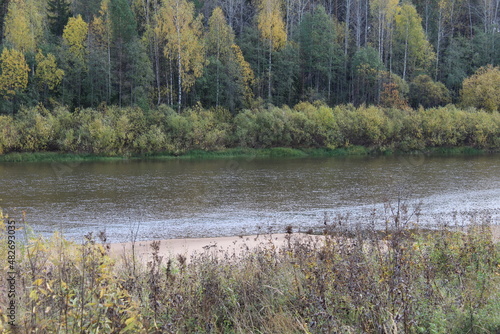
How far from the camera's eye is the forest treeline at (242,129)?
48781 millimetres

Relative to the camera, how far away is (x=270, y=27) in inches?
2360

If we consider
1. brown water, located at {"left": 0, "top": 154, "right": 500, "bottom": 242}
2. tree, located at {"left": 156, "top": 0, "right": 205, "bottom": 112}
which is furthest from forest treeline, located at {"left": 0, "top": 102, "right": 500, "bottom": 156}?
brown water, located at {"left": 0, "top": 154, "right": 500, "bottom": 242}

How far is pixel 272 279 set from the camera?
6531 millimetres

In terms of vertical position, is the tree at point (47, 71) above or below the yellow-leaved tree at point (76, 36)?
below

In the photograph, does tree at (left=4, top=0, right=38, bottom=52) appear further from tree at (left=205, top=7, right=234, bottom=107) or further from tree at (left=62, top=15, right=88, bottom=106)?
tree at (left=205, top=7, right=234, bottom=107)

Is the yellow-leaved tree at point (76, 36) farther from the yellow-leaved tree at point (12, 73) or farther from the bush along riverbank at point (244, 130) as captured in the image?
the bush along riverbank at point (244, 130)

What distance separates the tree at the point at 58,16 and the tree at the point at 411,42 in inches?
1760

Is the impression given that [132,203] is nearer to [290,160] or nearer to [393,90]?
[290,160]

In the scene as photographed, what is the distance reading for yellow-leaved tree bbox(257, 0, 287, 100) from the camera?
196 feet

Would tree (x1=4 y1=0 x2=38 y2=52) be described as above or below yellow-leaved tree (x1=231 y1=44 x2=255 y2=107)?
above

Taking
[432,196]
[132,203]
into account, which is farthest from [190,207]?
[432,196]

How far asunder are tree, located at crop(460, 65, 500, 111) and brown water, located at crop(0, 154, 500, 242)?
2139 centimetres

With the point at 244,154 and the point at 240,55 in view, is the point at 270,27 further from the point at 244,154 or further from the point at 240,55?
the point at 244,154

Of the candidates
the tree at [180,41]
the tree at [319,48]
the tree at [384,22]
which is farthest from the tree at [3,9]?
the tree at [384,22]
